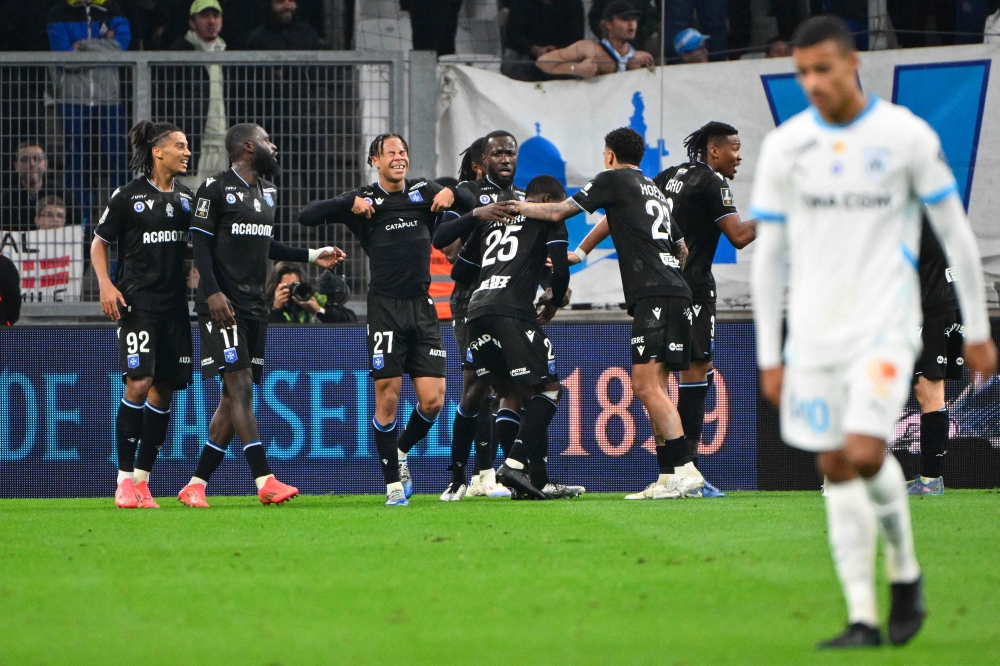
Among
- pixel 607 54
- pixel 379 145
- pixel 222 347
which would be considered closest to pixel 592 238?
pixel 379 145

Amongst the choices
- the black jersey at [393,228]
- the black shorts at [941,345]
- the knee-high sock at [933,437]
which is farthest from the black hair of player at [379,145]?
the knee-high sock at [933,437]

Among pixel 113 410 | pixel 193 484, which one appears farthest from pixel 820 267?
pixel 113 410

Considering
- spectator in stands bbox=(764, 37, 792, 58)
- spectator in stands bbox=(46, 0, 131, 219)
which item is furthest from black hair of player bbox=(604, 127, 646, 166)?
spectator in stands bbox=(46, 0, 131, 219)

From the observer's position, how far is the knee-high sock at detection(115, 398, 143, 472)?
907cm

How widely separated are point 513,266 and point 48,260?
17.8 feet

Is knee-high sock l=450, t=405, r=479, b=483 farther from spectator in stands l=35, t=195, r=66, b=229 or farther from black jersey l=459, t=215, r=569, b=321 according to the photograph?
spectator in stands l=35, t=195, r=66, b=229

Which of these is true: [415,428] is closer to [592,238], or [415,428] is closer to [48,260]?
[592,238]

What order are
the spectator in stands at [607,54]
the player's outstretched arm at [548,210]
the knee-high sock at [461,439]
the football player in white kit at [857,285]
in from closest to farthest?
1. the football player in white kit at [857,285]
2. the player's outstretched arm at [548,210]
3. the knee-high sock at [461,439]
4. the spectator in stands at [607,54]

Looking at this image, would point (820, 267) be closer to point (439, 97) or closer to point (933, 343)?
point (933, 343)

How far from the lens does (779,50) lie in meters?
12.9

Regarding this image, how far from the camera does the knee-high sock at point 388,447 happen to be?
868 centimetres

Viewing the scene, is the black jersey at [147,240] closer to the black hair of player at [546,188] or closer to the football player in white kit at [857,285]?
the black hair of player at [546,188]

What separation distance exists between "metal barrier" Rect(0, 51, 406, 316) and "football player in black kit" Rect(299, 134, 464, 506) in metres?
3.54

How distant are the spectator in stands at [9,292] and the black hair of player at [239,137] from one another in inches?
117
